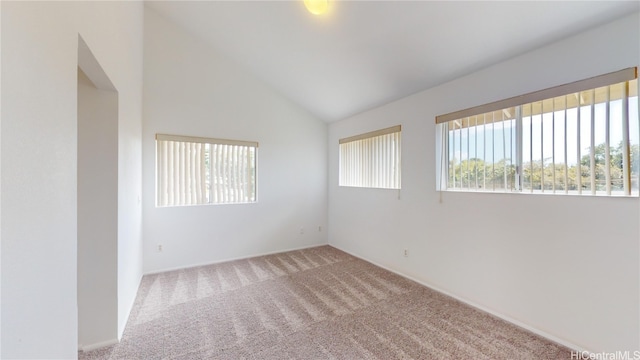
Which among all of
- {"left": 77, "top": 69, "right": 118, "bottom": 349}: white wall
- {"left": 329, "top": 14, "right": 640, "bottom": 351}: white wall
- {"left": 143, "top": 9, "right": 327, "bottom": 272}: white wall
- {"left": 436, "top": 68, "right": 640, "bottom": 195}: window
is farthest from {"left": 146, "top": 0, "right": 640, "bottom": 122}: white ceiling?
{"left": 77, "top": 69, "right": 118, "bottom": 349}: white wall

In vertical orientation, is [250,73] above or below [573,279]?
above

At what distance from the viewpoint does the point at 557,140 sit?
213cm

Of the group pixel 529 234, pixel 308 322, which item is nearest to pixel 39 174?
pixel 308 322

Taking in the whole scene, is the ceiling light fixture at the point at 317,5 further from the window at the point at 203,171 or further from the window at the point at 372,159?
the window at the point at 203,171

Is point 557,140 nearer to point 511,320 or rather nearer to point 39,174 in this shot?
point 511,320

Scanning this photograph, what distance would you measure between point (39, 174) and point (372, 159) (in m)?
3.74

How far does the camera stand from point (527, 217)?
2256 millimetres

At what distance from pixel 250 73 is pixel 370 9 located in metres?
2.58

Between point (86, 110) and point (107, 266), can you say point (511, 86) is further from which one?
point (107, 266)

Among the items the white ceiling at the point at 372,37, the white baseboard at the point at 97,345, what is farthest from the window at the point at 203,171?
the white baseboard at the point at 97,345

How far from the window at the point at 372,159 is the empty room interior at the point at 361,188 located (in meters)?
0.05

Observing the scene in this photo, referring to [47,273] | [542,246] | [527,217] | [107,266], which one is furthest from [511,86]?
[107,266]

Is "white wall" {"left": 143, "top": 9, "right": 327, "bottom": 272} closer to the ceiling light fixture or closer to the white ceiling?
the white ceiling

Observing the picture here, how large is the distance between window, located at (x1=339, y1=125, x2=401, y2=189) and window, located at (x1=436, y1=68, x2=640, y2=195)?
2.97ft
